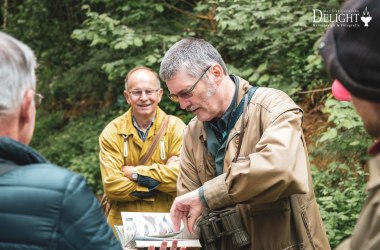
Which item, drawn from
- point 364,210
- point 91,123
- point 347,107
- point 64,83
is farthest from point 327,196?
point 64,83

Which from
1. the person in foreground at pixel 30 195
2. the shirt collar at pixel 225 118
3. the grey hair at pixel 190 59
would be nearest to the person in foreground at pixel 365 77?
the person in foreground at pixel 30 195

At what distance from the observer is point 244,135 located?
3.21 metres

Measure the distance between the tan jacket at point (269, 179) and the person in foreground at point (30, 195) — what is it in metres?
1.08

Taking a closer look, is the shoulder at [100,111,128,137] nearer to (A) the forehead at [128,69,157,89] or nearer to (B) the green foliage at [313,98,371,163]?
(A) the forehead at [128,69,157,89]

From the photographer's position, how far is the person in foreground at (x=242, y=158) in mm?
2904

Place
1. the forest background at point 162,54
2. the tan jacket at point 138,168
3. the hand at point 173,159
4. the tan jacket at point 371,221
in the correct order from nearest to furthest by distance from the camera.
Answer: the tan jacket at point 371,221 < the tan jacket at point 138,168 < the hand at point 173,159 < the forest background at point 162,54

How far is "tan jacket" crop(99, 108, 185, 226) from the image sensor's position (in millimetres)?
4848

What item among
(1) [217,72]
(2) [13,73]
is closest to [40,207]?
(2) [13,73]

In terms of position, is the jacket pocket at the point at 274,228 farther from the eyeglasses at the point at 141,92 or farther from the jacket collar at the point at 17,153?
the eyeglasses at the point at 141,92

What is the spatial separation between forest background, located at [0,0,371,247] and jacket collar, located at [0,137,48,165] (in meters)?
4.04

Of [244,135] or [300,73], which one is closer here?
[244,135]

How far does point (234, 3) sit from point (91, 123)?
164 inches

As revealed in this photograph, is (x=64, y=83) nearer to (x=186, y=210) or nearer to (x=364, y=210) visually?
(x=186, y=210)

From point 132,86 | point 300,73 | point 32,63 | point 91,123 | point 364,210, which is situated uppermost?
point 32,63
